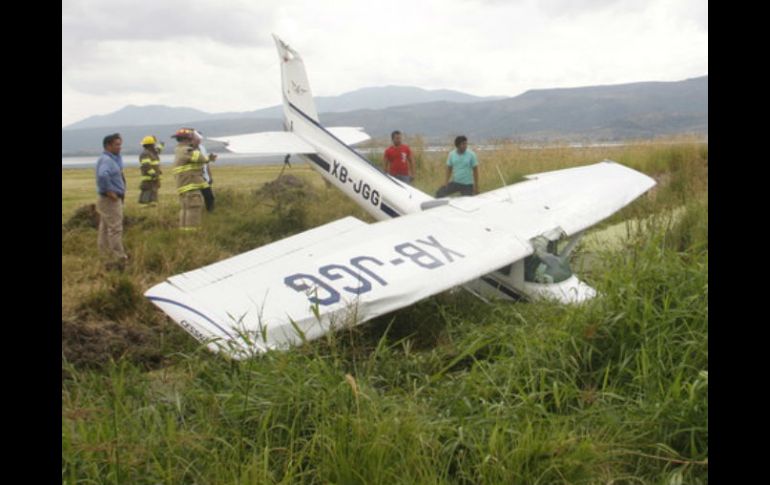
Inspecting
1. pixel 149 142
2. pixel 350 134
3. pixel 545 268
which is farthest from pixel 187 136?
pixel 545 268

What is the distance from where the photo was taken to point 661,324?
3.49 metres

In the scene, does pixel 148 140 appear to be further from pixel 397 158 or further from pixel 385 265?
pixel 385 265

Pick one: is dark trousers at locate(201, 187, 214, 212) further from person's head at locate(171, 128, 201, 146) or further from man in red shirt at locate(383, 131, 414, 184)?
man in red shirt at locate(383, 131, 414, 184)

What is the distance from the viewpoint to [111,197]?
7379 mm

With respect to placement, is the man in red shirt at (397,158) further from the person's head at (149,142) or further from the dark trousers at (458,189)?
the person's head at (149,142)

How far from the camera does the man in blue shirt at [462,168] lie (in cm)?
1010

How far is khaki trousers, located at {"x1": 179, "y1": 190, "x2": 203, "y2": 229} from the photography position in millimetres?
9008

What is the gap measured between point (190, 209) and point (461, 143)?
470 cm

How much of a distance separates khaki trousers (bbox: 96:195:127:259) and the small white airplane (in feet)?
6.53

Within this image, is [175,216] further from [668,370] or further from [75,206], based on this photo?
[668,370]

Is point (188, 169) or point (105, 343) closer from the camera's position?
point (105, 343)

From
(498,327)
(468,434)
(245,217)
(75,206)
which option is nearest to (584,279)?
(498,327)

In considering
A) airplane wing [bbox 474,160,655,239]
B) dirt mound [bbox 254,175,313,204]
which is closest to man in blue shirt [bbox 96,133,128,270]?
dirt mound [bbox 254,175,313,204]

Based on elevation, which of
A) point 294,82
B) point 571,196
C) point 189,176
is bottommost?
point 571,196
